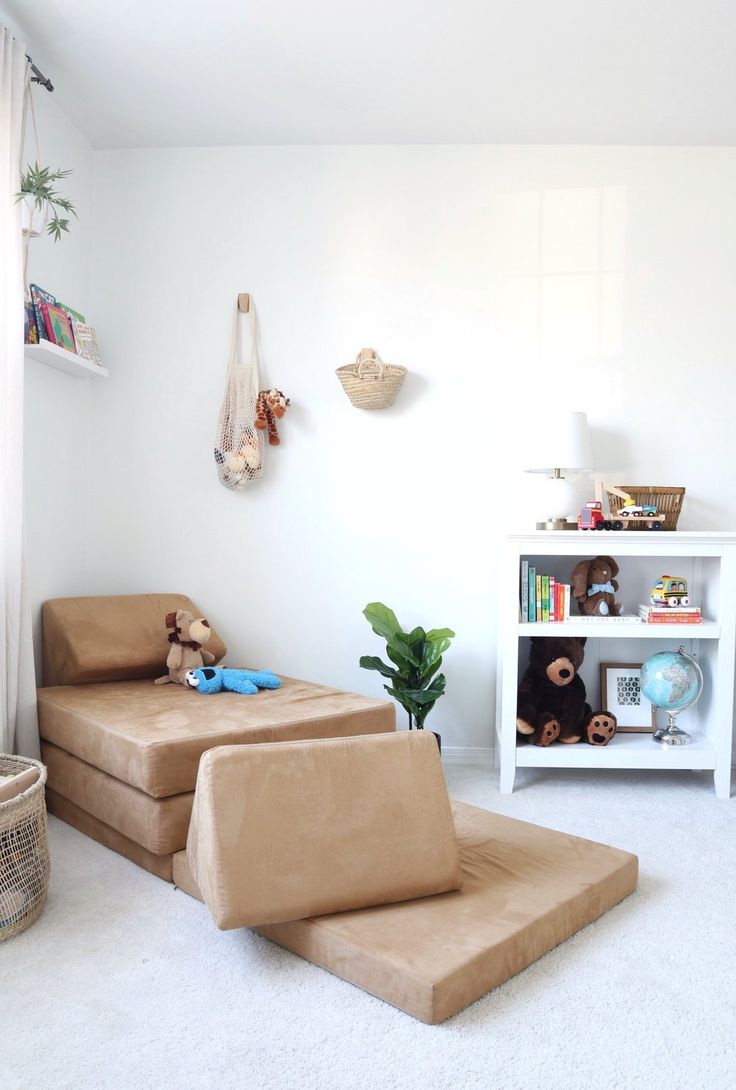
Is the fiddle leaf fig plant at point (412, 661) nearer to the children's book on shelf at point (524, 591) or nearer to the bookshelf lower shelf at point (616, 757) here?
the children's book on shelf at point (524, 591)

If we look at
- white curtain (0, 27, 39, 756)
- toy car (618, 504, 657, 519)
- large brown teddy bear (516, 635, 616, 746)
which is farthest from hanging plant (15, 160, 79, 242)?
large brown teddy bear (516, 635, 616, 746)

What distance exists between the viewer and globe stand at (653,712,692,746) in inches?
124

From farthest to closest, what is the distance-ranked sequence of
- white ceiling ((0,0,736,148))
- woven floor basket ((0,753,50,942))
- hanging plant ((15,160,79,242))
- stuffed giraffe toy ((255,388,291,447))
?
stuffed giraffe toy ((255,388,291,447)) < hanging plant ((15,160,79,242)) < white ceiling ((0,0,736,148)) < woven floor basket ((0,753,50,942))

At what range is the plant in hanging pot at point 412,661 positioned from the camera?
3.16 m

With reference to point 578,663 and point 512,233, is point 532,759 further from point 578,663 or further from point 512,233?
point 512,233

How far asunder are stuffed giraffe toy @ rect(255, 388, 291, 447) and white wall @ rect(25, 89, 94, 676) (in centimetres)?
76

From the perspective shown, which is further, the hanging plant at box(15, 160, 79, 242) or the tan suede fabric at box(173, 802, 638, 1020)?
the hanging plant at box(15, 160, 79, 242)

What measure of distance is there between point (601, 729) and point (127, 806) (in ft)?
5.74

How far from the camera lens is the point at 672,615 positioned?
3094mm

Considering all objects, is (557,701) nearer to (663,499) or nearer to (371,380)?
(663,499)

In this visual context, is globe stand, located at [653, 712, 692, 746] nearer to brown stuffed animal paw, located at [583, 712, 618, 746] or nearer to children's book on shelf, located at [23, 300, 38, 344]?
brown stuffed animal paw, located at [583, 712, 618, 746]

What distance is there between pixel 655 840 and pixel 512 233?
7.75 ft

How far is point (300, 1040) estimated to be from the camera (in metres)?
1.53

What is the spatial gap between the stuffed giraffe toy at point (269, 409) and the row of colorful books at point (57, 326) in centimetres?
69
